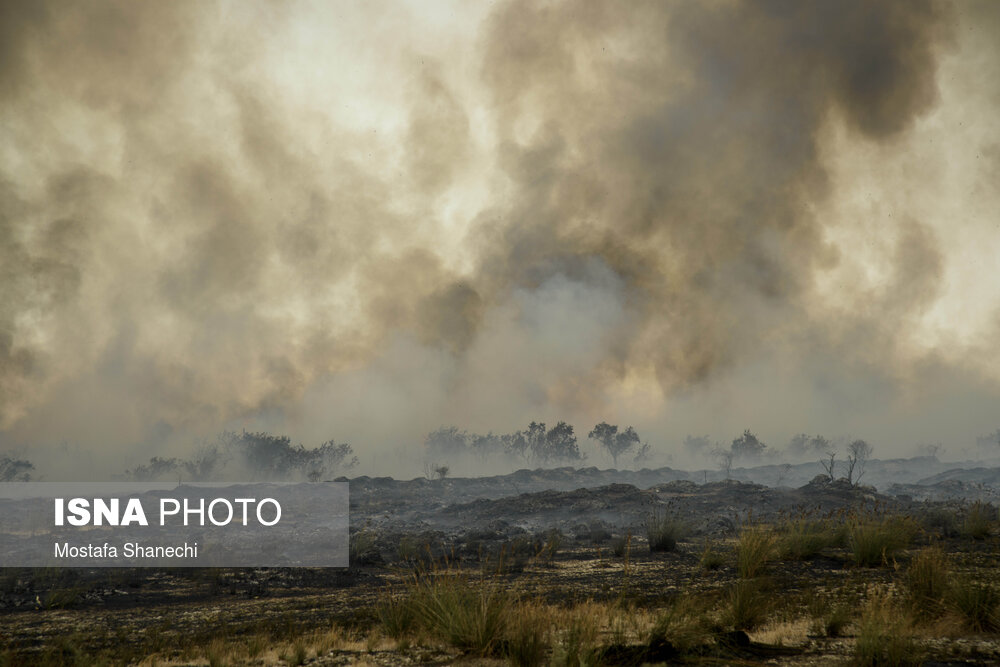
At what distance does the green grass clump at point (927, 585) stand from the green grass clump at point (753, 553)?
10.8 feet

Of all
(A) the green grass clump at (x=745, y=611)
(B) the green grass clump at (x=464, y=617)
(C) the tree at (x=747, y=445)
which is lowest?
(C) the tree at (x=747, y=445)

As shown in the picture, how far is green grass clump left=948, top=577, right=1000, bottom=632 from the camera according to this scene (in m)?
7.15

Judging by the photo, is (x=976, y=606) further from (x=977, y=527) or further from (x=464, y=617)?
(x=977, y=527)

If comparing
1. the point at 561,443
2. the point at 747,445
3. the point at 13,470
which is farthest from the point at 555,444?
the point at 13,470

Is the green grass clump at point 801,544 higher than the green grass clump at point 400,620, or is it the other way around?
the green grass clump at point 400,620

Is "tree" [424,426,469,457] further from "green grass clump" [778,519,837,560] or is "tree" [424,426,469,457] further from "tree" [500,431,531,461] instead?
"green grass clump" [778,519,837,560]

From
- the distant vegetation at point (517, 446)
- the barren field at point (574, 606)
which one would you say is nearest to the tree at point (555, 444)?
the distant vegetation at point (517, 446)

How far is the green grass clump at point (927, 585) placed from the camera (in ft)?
25.8

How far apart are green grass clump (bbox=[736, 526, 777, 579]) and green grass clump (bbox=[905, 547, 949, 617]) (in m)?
3.29

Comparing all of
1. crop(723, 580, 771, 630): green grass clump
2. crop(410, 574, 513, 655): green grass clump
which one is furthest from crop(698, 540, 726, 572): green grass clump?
crop(410, 574, 513, 655): green grass clump

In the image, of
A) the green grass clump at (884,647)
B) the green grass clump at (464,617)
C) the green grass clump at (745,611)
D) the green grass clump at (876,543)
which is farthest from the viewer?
the green grass clump at (876,543)

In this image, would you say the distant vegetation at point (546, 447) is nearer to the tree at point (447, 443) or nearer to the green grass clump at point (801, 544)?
the tree at point (447, 443)

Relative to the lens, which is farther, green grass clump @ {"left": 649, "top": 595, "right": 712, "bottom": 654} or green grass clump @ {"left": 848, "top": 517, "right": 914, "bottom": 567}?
green grass clump @ {"left": 848, "top": 517, "right": 914, "bottom": 567}

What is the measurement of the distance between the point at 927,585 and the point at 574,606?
579 centimetres
